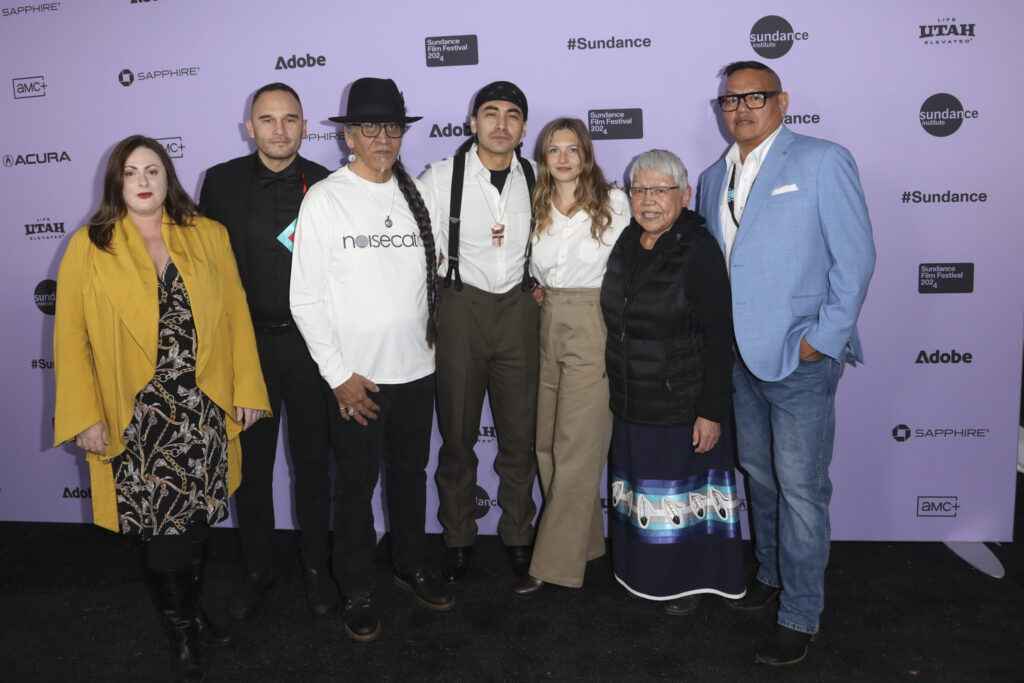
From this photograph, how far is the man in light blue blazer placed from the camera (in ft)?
Answer: 8.04

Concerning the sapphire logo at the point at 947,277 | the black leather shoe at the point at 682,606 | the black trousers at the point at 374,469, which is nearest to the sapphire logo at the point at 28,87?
the black trousers at the point at 374,469

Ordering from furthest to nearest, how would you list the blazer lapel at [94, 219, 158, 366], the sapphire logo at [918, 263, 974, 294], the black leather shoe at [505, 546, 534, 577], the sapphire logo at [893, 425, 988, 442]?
the sapphire logo at [893, 425, 988, 442] < the sapphire logo at [918, 263, 974, 294] < the black leather shoe at [505, 546, 534, 577] < the blazer lapel at [94, 219, 158, 366]

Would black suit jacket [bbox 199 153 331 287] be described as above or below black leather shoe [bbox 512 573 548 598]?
above

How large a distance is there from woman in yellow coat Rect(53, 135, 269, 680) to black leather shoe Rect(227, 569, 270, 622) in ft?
1.09

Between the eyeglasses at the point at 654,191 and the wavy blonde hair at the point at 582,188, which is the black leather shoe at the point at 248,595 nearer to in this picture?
the wavy blonde hair at the point at 582,188

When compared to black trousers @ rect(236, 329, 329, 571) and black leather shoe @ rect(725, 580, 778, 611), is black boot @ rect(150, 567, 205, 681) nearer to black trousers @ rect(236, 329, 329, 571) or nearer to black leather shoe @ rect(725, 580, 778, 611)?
black trousers @ rect(236, 329, 329, 571)

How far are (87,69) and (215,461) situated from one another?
7.52 feet

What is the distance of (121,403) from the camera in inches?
94.0

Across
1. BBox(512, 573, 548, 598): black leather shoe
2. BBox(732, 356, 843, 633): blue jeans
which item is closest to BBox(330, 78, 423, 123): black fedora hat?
BBox(732, 356, 843, 633): blue jeans

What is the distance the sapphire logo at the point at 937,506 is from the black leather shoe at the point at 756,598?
1.05 m

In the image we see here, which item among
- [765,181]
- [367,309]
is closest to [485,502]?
[367,309]

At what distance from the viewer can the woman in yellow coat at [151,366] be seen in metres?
2.38

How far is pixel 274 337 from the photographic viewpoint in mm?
2844

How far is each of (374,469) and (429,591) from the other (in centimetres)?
59
